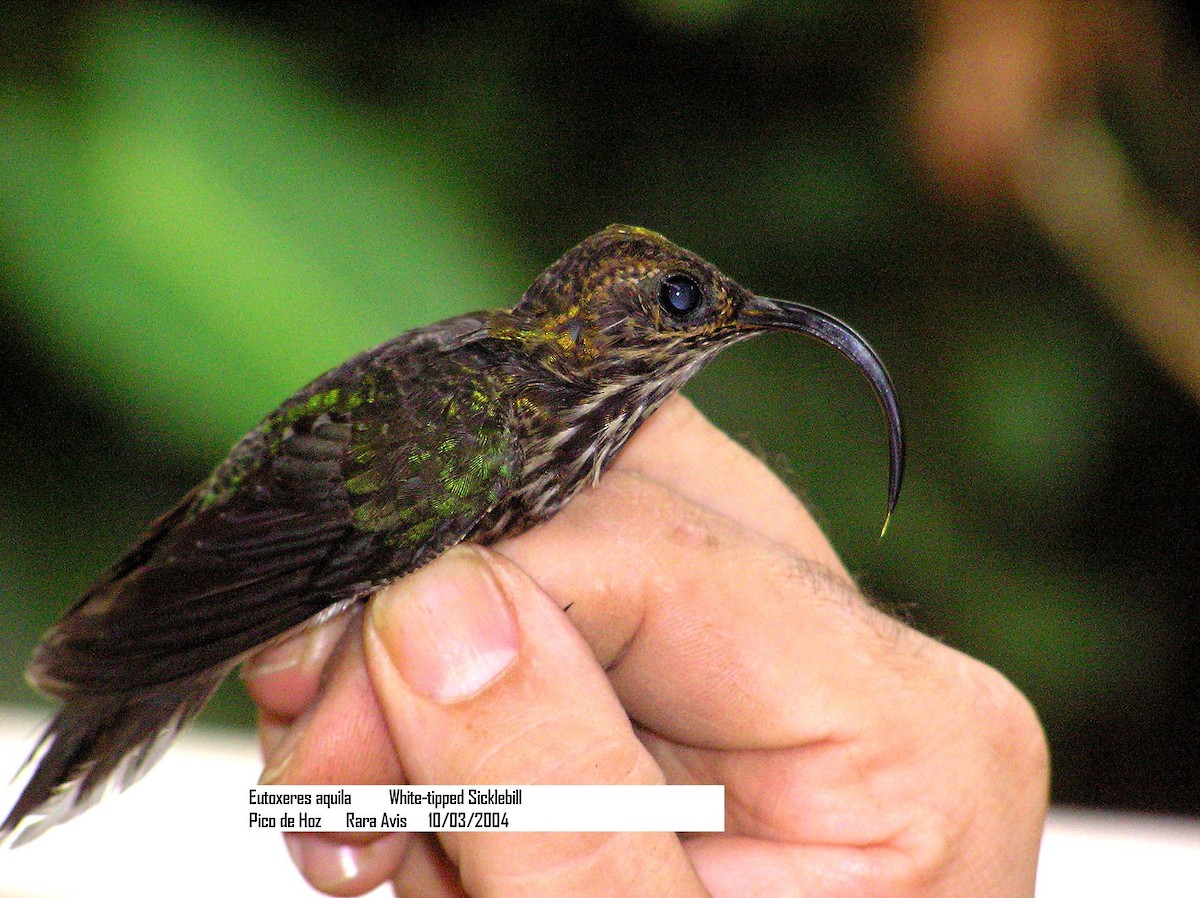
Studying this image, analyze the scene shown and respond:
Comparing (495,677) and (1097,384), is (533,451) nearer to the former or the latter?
(495,677)

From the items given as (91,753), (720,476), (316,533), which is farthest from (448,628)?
(720,476)

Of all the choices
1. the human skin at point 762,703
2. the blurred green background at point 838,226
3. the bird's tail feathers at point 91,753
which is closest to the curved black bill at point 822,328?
the human skin at point 762,703

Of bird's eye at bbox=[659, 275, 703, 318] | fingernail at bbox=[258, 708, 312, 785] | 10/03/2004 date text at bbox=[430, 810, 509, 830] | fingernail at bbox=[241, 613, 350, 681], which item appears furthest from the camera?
fingernail at bbox=[241, 613, 350, 681]

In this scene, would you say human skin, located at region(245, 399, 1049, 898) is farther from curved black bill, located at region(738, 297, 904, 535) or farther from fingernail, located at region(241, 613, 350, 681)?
curved black bill, located at region(738, 297, 904, 535)

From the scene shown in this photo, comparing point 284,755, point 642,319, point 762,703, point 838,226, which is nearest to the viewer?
point 642,319

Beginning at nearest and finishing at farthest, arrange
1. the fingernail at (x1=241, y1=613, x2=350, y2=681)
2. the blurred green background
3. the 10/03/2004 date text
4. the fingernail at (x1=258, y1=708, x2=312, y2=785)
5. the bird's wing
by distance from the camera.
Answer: the 10/03/2004 date text < the bird's wing < the fingernail at (x1=258, y1=708, x2=312, y2=785) < the fingernail at (x1=241, y1=613, x2=350, y2=681) < the blurred green background

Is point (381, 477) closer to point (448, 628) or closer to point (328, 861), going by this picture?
point (448, 628)

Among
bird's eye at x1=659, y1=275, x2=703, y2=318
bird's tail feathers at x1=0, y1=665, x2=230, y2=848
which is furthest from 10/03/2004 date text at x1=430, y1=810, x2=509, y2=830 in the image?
bird's eye at x1=659, y1=275, x2=703, y2=318
